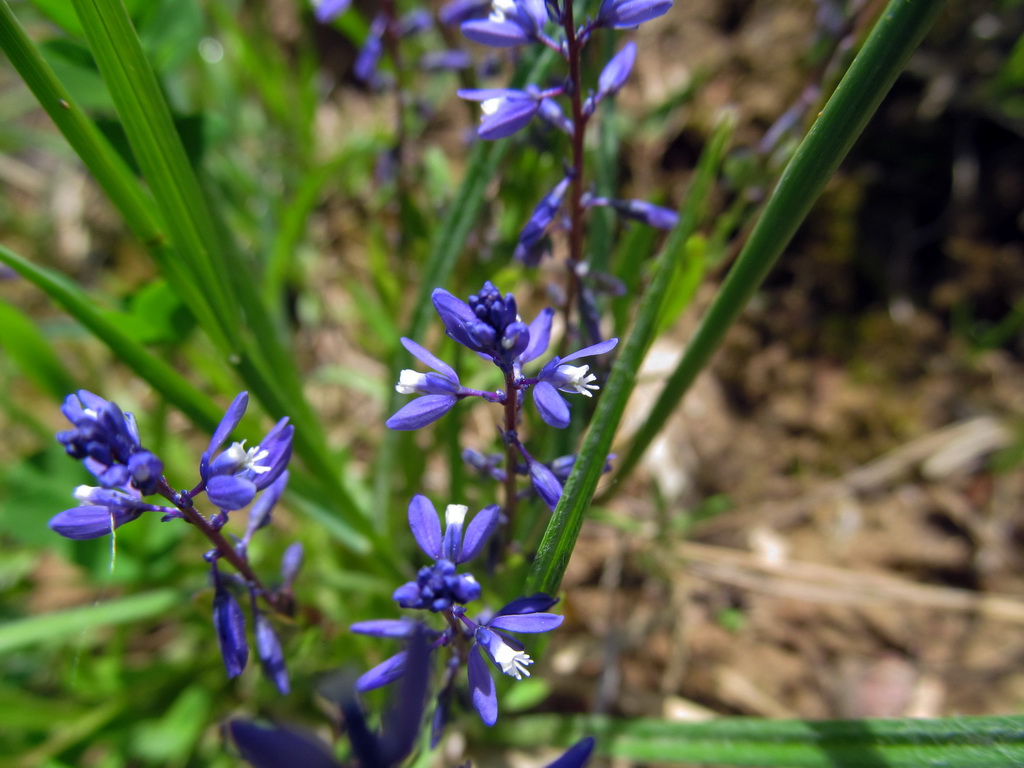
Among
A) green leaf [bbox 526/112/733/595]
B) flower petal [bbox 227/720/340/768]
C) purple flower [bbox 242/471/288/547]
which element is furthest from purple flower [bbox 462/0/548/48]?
flower petal [bbox 227/720/340/768]

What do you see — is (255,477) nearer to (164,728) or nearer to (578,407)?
(578,407)

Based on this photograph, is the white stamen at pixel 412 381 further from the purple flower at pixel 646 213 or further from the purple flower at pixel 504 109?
the purple flower at pixel 646 213

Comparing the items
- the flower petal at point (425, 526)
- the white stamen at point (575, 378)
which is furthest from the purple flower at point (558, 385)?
the flower petal at point (425, 526)

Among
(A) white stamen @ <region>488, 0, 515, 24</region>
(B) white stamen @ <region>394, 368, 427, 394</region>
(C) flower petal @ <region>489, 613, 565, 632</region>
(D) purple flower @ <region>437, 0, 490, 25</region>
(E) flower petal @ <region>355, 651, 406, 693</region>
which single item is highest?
(D) purple flower @ <region>437, 0, 490, 25</region>

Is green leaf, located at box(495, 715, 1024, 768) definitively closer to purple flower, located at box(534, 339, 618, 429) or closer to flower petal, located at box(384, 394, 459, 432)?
purple flower, located at box(534, 339, 618, 429)

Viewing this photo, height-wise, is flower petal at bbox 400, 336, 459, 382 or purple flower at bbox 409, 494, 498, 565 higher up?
flower petal at bbox 400, 336, 459, 382

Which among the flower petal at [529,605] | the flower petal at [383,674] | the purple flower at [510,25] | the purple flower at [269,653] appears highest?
the purple flower at [510,25]
